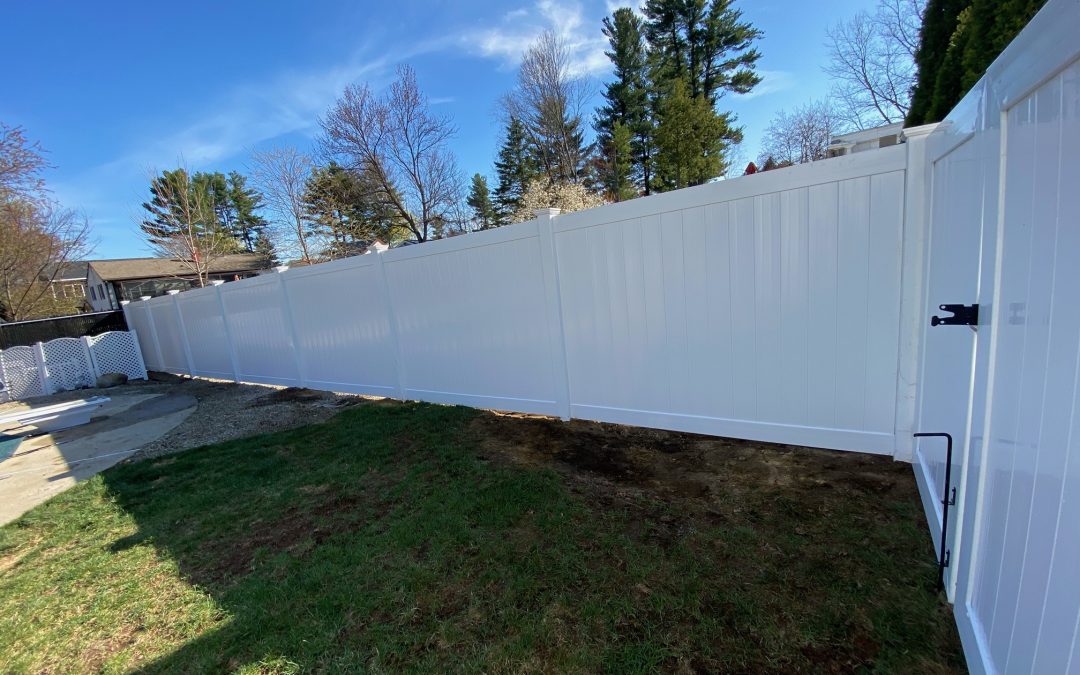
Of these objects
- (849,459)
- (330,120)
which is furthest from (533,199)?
(849,459)

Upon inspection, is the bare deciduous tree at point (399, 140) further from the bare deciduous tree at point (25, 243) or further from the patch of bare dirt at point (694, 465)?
the patch of bare dirt at point (694, 465)

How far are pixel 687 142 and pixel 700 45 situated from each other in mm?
8207

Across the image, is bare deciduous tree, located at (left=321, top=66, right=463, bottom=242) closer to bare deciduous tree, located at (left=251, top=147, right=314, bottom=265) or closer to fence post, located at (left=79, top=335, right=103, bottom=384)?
bare deciduous tree, located at (left=251, top=147, right=314, bottom=265)

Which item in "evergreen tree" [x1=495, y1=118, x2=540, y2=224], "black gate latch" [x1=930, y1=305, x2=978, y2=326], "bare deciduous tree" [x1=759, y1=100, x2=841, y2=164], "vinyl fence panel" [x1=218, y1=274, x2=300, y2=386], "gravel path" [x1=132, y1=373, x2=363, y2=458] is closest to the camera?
"black gate latch" [x1=930, y1=305, x2=978, y2=326]

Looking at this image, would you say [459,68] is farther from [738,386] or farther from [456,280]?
[738,386]

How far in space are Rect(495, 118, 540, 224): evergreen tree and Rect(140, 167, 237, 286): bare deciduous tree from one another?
1512cm

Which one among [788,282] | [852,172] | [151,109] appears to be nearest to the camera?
[852,172]

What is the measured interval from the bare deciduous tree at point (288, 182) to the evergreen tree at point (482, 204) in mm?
9378

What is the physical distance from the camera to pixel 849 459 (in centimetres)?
314

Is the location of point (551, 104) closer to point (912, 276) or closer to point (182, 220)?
point (182, 220)

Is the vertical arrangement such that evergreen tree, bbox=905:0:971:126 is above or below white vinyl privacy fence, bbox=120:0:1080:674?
above

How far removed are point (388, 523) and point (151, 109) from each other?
18278 mm

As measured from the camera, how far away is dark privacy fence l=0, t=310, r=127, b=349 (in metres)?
11.6

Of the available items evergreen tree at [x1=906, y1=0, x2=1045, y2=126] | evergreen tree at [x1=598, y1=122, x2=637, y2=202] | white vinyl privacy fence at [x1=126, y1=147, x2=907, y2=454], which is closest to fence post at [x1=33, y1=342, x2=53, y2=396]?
white vinyl privacy fence at [x1=126, y1=147, x2=907, y2=454]
